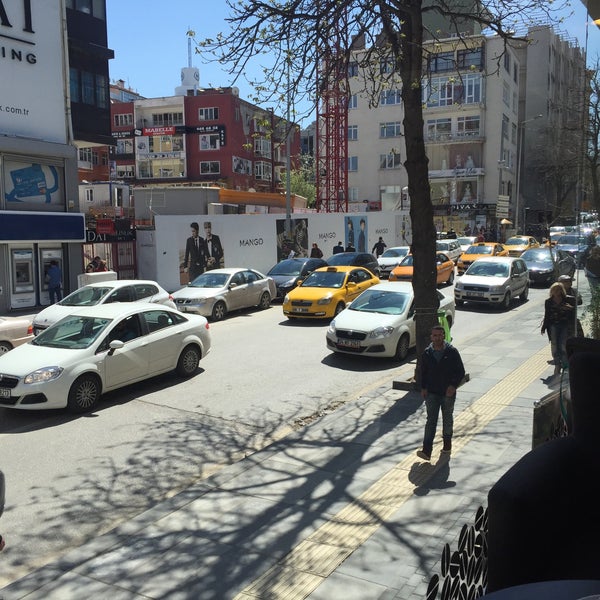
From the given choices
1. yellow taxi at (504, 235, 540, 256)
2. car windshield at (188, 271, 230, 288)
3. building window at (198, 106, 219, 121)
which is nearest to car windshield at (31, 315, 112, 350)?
car windshield at (188, 271, 230, 288)

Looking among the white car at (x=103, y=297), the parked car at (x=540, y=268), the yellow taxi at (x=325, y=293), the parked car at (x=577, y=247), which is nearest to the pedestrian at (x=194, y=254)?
the yellow taxi at (x=325, y=293)

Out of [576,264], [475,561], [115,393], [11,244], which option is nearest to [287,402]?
[115,393]

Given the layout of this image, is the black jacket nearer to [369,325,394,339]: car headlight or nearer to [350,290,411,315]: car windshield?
[369,325,394,339]: car headlight

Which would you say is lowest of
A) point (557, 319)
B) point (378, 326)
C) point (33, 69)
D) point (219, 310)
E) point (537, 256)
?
point (219, 310)

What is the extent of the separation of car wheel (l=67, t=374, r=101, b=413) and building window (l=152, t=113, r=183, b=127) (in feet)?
197

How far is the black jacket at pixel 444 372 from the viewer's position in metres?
7.44

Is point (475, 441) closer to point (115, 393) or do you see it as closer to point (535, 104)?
point (115, 393)

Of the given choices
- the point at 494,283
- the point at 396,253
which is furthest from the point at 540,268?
the point at 396,253

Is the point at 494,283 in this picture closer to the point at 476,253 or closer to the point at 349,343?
the point at 349,343

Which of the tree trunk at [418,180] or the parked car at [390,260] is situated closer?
the tree trunk at [418,180]

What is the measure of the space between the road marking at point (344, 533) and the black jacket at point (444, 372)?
83 centimetres

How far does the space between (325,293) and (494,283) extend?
586 cm

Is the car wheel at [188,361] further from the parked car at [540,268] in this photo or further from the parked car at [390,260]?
the parked car at [390,260]

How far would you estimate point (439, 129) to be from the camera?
188ft
